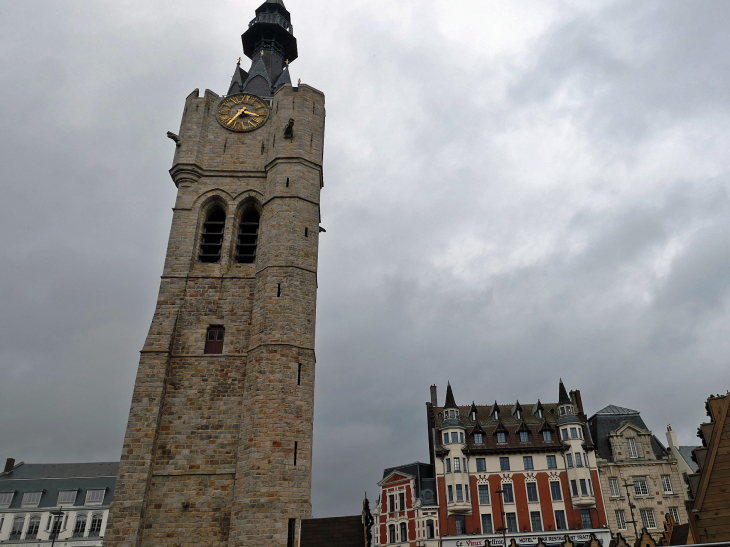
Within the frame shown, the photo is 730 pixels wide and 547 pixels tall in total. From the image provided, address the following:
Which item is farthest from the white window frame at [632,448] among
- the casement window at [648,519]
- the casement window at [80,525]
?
the casement window at [80,525]

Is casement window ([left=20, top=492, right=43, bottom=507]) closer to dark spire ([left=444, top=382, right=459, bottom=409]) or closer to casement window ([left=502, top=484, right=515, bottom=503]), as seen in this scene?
dark spire ([left=444, top=382, right=459, bottom=409])

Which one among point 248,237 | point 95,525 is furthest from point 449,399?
point 95,525

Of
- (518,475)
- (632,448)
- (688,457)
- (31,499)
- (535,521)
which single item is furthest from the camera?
(31,499)

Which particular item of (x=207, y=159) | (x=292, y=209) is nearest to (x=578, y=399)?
(x=292, y=209)

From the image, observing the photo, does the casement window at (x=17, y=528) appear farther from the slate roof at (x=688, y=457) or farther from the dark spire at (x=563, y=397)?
the slate roof at (x=688, y=457)

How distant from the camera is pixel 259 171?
79.9 ft

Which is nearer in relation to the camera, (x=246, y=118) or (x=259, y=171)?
(x=259, y=171)

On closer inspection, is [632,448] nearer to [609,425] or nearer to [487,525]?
[609,425]

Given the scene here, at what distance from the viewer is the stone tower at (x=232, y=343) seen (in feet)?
55.7

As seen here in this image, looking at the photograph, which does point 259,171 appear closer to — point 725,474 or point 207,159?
point 207,159

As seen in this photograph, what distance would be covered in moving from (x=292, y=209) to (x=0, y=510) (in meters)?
40.7

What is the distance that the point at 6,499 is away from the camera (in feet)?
148

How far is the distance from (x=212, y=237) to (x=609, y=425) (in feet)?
102


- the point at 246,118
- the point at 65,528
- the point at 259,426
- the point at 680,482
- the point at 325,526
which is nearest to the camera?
the point at 325,526
